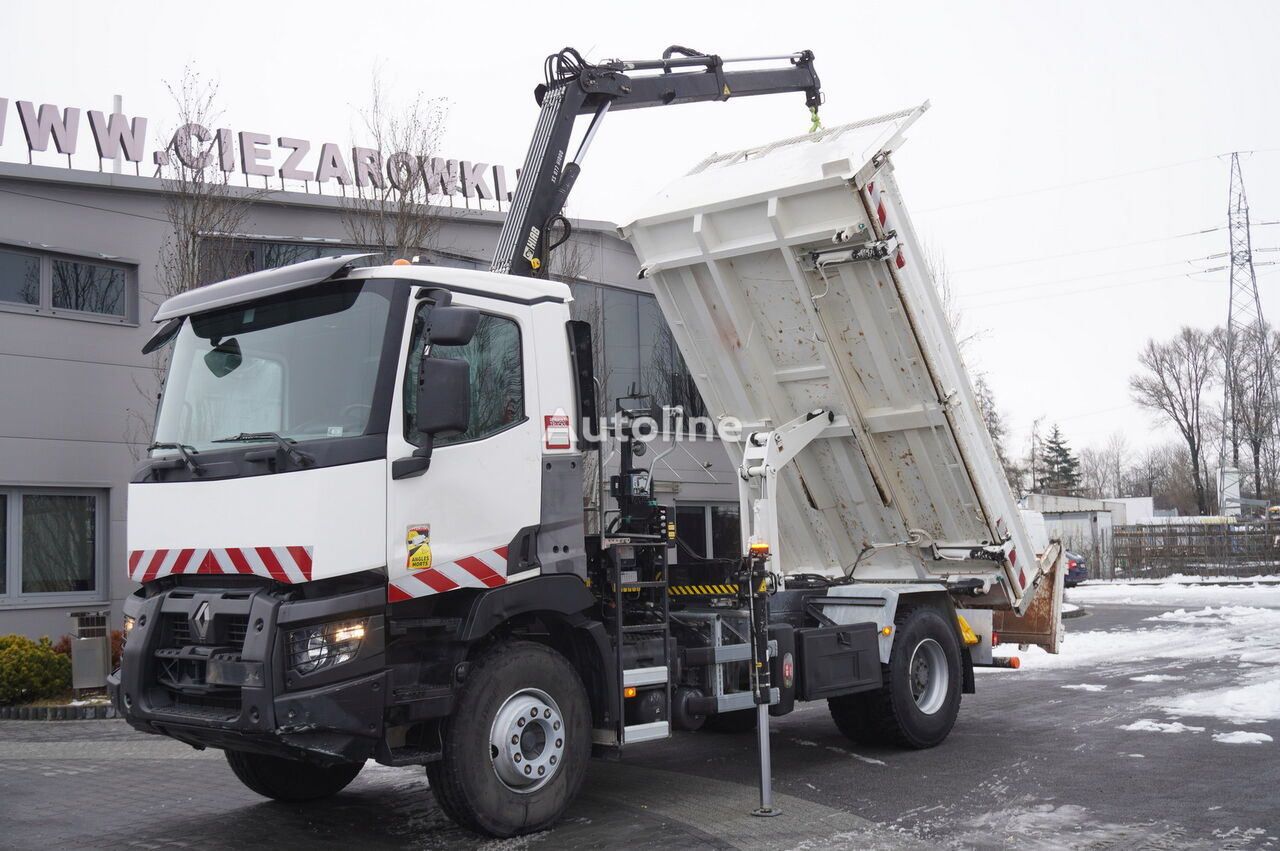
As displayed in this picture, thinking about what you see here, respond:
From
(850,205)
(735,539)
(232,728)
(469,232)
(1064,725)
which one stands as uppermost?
(469,232)

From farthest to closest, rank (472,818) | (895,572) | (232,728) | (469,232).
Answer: (469,232)
(895,572)
(472,818)
(232,728)

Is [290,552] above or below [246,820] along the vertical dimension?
above

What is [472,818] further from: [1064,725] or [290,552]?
[1064,725]

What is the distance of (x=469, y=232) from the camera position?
18.1m

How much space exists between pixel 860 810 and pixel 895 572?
2790 mm

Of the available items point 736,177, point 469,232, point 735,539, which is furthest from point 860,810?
point 469,232

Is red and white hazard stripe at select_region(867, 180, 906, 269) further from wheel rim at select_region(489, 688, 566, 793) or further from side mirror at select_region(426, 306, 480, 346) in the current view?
wheel rim at select_region(489, 688, 566, 793)

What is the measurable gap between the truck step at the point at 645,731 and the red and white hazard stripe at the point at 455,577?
51.0 inches

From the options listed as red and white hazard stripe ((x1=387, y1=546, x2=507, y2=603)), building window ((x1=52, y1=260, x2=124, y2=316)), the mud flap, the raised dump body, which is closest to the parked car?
the mud flap

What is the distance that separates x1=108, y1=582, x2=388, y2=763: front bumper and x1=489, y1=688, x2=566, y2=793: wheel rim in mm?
716

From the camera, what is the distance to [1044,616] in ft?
30.8

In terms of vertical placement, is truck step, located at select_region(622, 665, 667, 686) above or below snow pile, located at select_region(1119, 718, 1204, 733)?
above

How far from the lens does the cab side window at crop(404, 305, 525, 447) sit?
595cm

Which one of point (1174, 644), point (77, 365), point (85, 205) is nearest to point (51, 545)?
point (77, 365)
